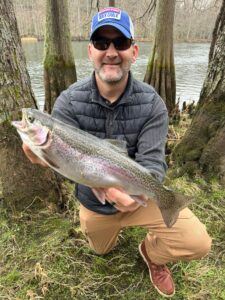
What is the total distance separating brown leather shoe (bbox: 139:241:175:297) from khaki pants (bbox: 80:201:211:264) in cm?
8

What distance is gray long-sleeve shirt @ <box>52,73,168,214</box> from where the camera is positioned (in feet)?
9.37

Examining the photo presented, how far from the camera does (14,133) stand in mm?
3453

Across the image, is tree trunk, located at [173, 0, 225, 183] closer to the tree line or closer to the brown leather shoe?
the brown leather shoe

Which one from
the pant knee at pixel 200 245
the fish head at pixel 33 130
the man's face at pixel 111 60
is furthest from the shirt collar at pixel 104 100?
the pant knee at pixel 200 245

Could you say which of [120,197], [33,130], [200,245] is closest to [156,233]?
[200,245]

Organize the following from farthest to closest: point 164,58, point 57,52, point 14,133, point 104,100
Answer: point 164,58 < point 57,52 < point 14,133 < point 104,100

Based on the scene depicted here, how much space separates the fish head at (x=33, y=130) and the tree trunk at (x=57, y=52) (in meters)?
5.42

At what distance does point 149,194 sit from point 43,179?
5.63 ft

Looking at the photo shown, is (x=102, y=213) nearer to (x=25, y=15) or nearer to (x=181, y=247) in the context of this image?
(x=181, y=247)

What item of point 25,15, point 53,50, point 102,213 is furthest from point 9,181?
point 25,15

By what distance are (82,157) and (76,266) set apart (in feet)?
4.73

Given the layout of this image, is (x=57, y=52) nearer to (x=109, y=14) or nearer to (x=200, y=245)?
(x=109, y=14)

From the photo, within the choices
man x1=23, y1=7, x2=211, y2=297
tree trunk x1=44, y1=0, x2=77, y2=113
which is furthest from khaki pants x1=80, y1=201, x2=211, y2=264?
tree trunk x1=44, y1=0, x2=77, y2=113

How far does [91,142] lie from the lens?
2.26 metres
